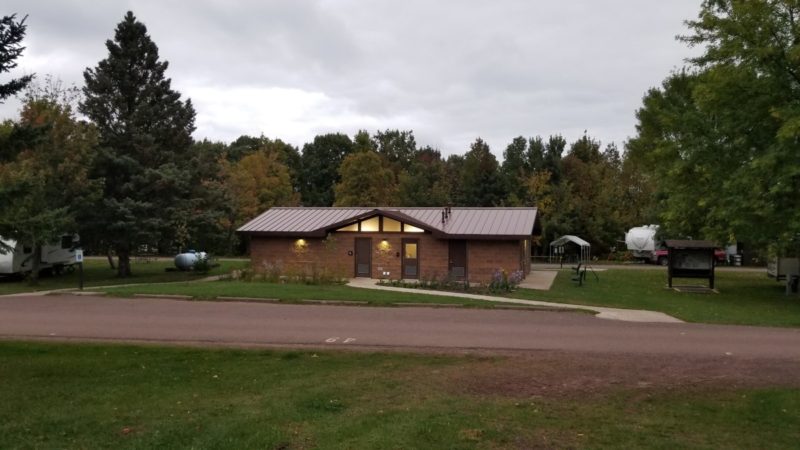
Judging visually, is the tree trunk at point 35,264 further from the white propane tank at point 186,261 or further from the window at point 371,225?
the window at point 371,225

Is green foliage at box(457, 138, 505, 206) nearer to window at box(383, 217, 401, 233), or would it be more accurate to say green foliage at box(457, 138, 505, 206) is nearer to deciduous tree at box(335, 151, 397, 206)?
→ deciduous tree at box(335, 151, 397, 206)

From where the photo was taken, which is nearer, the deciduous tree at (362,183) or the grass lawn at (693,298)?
the grass lawn at (693,298)

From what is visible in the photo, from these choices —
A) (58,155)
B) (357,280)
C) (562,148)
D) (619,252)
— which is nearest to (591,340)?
(357,280)

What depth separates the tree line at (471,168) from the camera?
810 inches

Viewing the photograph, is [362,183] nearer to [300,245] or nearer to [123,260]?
[300,245]

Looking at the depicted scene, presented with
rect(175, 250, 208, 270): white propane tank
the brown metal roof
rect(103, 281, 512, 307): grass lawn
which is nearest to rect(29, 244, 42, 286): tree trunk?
rect(175, 250, 208, 270): white propane tank

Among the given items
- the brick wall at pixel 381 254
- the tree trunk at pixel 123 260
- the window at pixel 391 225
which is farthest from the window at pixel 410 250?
the tree trunk at pixel 123 260

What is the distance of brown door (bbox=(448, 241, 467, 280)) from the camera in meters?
30.4

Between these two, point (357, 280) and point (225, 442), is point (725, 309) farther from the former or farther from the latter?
point (225, 442)

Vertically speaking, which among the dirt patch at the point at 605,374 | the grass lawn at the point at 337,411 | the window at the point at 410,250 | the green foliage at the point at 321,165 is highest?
the green foliage at the point at 321,165

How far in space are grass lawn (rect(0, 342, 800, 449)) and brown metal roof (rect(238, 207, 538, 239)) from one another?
20.9 m

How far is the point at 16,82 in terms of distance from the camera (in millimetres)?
9344

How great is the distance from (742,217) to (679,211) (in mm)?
4390

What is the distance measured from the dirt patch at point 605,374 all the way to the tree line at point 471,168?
747 cm
